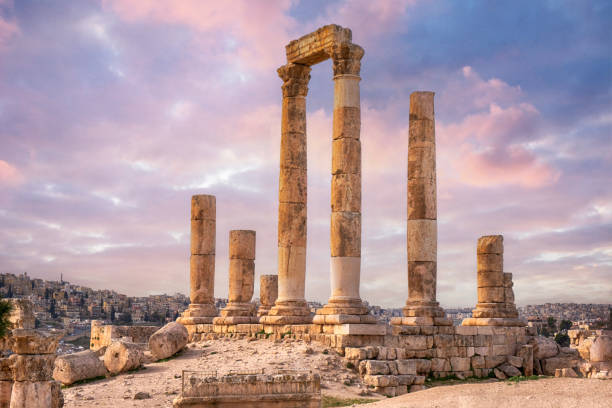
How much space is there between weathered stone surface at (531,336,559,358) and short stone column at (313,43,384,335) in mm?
8197

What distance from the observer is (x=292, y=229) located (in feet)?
89.7

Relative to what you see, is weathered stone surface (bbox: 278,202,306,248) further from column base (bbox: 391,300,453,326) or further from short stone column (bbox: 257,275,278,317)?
short stone column (bbox: 257,275,278,317)

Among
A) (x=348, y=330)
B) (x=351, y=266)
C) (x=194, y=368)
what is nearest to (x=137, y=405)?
(x=194, y=368)

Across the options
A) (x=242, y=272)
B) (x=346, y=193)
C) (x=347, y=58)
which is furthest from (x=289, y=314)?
(x=347, y=58)

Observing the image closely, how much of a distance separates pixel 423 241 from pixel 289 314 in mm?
5148

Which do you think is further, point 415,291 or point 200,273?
point 200,273

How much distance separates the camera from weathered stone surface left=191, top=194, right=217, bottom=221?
32594 millimetres

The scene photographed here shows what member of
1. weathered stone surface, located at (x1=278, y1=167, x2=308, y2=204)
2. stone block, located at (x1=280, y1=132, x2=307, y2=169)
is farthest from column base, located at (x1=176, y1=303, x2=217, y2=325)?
stone block, located at (x1=280, y1=132, x2=307, y2=169)

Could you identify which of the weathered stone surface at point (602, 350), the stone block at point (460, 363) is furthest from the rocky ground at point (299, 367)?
the weathered stone surface at point (602, 350)

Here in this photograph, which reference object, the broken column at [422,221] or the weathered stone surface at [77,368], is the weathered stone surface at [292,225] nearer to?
the broken column at [422,221]

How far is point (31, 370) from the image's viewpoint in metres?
14.8

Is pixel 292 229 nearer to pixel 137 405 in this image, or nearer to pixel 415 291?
pixel 415 291

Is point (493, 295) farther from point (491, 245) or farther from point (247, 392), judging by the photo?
point (247, 392)

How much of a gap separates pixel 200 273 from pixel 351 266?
9171mm
